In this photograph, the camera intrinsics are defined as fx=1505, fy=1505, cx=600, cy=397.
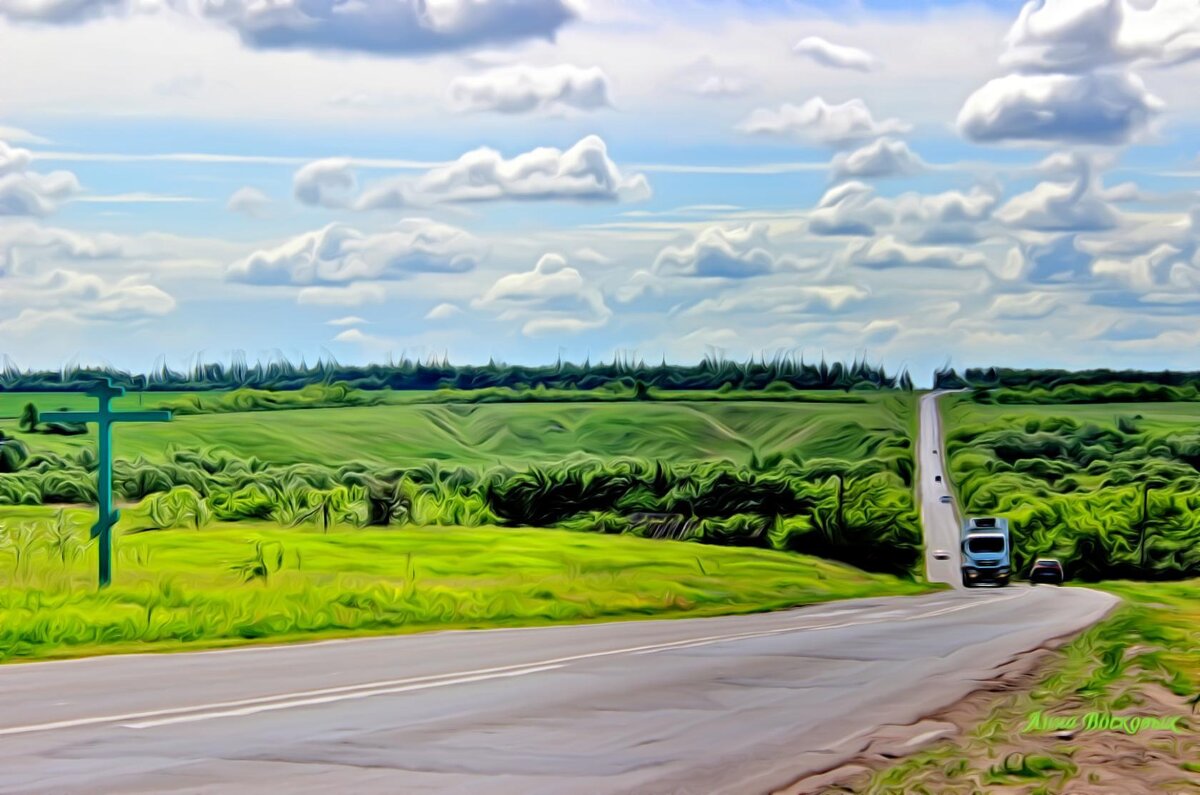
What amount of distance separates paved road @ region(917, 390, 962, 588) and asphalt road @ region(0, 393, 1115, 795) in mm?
55134

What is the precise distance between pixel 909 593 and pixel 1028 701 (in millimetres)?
38452

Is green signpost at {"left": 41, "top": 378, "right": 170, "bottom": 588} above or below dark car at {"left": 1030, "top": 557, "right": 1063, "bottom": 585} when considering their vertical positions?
above

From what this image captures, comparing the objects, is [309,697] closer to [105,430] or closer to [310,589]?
[310,589]

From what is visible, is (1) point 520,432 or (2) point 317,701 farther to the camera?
(1) point 520,432

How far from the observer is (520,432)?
130 meters

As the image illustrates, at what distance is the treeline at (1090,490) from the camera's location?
93188 mm

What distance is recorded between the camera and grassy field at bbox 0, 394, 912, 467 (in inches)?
4277

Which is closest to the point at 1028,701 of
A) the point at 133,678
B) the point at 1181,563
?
the point at 133,678

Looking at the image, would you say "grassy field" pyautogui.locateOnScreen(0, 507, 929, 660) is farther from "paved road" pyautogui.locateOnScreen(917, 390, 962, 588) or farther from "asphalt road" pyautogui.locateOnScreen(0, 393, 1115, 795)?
"paved road" pyautogui.locateOnScreen(917, 390, 962, 588)

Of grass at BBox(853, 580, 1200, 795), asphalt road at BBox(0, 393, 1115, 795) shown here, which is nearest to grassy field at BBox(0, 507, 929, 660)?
asphalt road at BBox(0, 393, 1115, 795)

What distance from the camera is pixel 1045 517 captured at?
97.7 meters

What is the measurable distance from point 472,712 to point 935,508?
101 metres

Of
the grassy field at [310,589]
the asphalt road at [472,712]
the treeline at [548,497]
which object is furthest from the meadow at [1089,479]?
the asphalt road at [472,712]

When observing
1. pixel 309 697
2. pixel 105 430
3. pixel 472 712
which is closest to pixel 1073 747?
pixel 472 712
